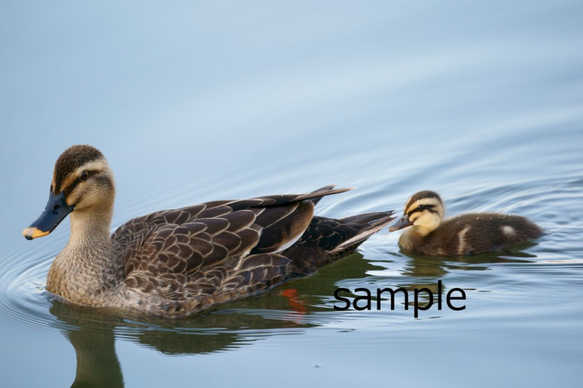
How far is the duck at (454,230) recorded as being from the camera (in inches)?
274

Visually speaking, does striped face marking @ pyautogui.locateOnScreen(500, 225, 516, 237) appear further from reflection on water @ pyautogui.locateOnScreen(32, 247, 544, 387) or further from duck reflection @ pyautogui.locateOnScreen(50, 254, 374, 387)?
duck reflection @ pyautogui.locateOnScreen(50, 254, 374, 387)

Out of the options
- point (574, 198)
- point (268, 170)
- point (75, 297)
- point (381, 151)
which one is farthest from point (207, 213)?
point (574, 198)

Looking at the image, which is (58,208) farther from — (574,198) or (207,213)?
(574,198)

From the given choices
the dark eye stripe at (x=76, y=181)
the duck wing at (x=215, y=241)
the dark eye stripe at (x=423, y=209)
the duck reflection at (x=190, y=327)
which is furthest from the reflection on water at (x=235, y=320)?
the dark eye stripe at (x=76, y=181)

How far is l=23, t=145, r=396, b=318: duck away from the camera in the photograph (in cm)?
625

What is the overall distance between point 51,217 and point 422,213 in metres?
2.83

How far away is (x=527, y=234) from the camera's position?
23.1ft

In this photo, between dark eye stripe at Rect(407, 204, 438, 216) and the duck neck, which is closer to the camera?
the duck neck

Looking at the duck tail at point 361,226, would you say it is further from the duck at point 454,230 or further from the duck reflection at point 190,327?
the duck reflection at point 190,327

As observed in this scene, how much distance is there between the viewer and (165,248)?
20.7ft

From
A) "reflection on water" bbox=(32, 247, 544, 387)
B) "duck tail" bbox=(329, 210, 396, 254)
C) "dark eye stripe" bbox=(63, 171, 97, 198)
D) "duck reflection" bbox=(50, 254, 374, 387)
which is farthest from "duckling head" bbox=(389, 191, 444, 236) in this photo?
"dark eye stripe" bbox=(63, 171, 97, 198)

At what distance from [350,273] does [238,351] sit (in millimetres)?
1504

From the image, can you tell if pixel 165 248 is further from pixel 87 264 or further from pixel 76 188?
pixel 76 188

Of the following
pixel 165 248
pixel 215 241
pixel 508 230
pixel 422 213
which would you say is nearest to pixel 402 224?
pixel 422 213
